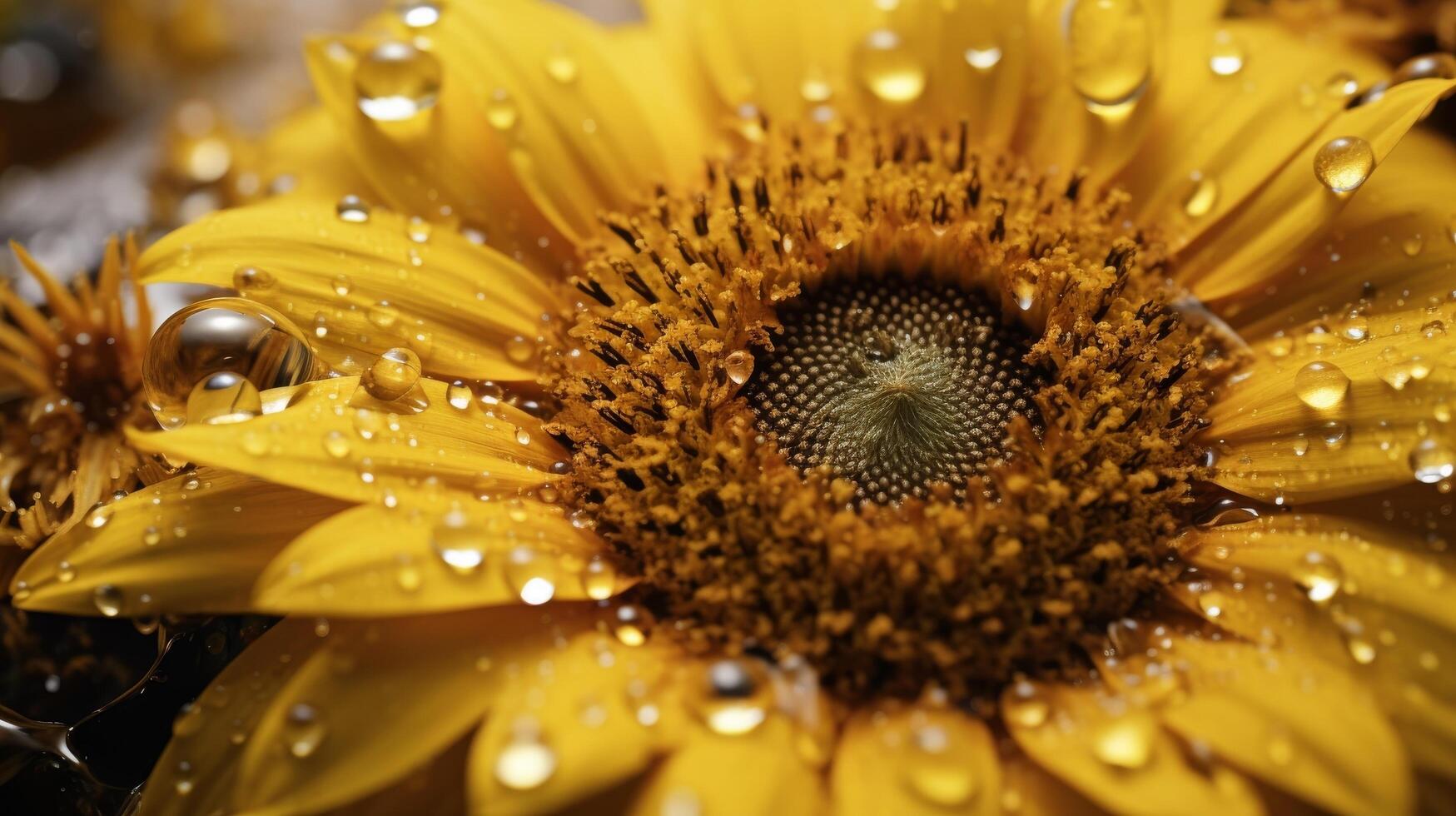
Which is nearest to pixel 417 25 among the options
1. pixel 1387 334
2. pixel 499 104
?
pixel 499 104

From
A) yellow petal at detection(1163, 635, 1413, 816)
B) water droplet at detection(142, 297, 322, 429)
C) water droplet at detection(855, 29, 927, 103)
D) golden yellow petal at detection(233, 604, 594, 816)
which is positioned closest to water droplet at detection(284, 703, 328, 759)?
golden yellow petal at detection(233, 604, 594, 816)

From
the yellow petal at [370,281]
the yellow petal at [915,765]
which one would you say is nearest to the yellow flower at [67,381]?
the yellow petal at [370,281]

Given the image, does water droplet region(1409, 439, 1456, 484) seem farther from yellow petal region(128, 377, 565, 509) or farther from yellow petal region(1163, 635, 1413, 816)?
yellow petal region(128, 377, 565, 509)

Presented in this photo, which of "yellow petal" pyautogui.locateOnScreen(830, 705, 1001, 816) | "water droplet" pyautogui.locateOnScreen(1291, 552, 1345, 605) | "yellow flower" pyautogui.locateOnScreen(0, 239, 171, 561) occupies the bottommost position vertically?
"yellow flower" pyautogui.locateOnScreen(0, 239, 171, 561)

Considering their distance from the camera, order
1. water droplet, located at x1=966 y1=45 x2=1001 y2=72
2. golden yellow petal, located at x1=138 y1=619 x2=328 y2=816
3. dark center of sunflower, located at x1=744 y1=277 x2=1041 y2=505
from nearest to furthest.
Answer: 1. golden yellow petal, located at x1=138 y1=619 x2=328 y2=816
2. dark center of sunflower, located at x1=744 y1=277 x2=1041 y2=505
3. water droplet, located at x1=966 y1=45 x2=1001 y2=72

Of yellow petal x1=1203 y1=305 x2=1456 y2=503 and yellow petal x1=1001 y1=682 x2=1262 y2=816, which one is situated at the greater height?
yellow petal x1=1203 y1=305 x2=1456 y2=503
